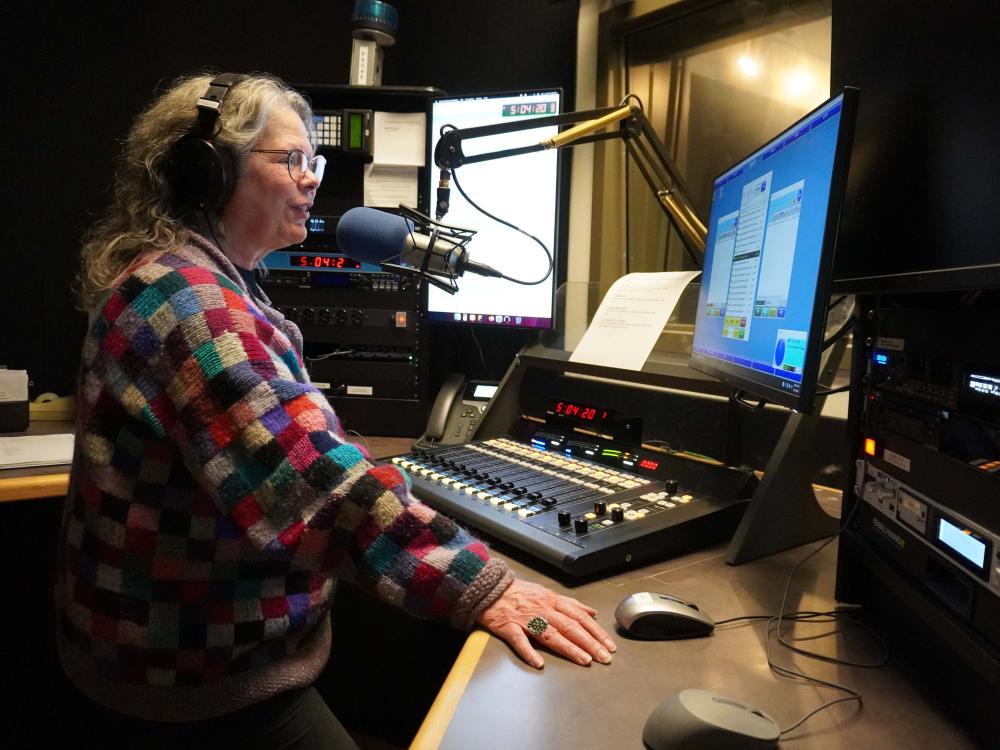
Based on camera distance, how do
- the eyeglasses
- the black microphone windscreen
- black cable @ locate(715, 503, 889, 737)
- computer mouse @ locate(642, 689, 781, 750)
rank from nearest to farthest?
1. computer mouse @ locate(642, 689, 781, 750)
2. black cable @ locate(715, 503, 889, 737)
3. the eyeglasses
4. the black microphone windscreen

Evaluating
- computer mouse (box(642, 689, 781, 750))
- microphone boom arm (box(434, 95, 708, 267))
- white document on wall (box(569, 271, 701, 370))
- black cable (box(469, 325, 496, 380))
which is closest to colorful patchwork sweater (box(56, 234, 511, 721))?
computer mouse (box(642, 689, 781, 750))

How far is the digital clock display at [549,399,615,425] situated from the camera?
133 centimetres

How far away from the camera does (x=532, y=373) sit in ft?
5.34

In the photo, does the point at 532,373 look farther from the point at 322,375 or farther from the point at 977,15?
the point at 977,15

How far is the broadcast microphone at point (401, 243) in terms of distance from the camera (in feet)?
Result: 4.09

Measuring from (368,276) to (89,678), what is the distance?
3.76 ft

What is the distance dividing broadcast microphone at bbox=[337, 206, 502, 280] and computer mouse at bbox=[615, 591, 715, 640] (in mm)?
697

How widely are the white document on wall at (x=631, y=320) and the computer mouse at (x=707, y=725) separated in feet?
2.53

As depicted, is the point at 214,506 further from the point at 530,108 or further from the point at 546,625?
the point at 530,108

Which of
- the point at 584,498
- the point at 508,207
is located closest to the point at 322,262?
the point at 508,207

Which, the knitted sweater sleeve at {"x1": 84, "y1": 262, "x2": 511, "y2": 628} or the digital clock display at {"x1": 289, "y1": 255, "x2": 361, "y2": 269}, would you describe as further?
the digital clock display at {"x1": 289, "y1": 255, "x2": 361, "y2": 269}

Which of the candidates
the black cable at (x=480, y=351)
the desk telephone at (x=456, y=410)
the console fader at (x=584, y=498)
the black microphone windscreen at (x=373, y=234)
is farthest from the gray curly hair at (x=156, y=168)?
the black cable at (x=480, y=351)

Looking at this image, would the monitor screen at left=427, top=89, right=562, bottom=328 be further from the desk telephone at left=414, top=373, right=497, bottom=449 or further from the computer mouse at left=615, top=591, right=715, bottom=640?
the computer mouse at left=615, top=591, right=715, bottom=640

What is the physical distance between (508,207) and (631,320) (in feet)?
1.99
